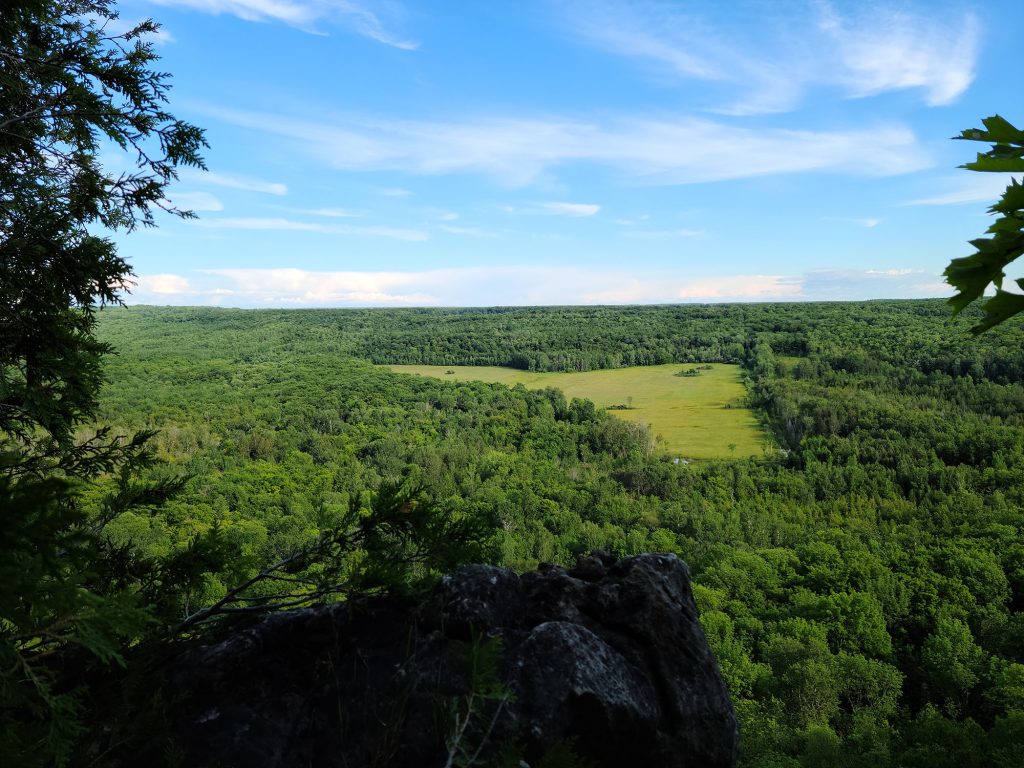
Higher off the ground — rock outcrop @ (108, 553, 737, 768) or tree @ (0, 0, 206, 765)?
tree @ (0, 0, 206, 765)

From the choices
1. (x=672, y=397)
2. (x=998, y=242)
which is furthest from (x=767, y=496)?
(x=998, y=242)

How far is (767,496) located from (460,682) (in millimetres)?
75456

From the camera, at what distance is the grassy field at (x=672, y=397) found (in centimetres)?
9419

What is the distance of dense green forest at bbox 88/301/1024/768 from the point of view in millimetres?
32344

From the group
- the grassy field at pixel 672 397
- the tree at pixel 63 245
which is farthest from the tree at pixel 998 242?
the grassy field at pixel 672 397

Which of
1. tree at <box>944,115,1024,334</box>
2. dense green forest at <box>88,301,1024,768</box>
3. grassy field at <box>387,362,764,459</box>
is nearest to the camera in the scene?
tree at <box>944,115,1024,334</box>

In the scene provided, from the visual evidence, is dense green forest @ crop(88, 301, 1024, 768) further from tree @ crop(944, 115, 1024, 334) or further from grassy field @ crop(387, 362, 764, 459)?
grassy field @ crop(387, 362, 764, 459)

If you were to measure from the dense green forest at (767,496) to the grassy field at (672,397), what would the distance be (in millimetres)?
5687

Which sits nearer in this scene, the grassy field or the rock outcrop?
the rock outcrop

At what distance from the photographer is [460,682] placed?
4.28 m

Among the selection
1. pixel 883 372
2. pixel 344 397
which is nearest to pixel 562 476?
pixel 344 397

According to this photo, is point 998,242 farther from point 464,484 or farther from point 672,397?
point 672,397

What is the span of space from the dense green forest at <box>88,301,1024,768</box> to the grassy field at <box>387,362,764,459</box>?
569 centimetres

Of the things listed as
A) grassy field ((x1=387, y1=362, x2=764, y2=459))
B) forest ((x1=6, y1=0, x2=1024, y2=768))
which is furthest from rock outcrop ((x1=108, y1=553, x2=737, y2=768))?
grassy field ((x1=387, y1=362, x2=764, y2=459))
